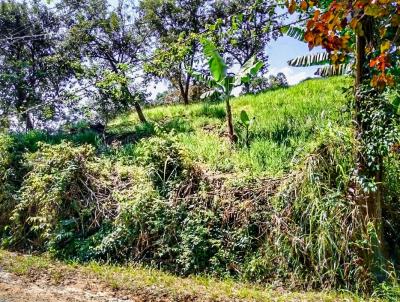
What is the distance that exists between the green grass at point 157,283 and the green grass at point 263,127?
198cm

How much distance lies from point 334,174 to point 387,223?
3.01 feet

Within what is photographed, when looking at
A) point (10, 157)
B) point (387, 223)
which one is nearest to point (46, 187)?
point (10, 157)

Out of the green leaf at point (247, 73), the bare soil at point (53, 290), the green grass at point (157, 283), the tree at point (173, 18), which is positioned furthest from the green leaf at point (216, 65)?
the tree at point (173, 18)

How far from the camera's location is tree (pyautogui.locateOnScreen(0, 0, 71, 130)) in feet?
54.9

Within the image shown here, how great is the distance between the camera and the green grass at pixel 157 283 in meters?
4.64

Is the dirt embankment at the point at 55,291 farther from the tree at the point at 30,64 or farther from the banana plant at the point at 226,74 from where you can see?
the tree at the point at 30,64

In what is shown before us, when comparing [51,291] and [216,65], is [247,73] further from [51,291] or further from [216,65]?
[51,291]

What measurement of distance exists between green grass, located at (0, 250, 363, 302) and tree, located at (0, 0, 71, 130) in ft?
37.6

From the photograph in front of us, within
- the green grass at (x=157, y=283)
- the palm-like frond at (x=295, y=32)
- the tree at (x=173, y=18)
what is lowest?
the green grass at (x=157, y=283)

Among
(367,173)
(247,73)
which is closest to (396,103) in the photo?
(367,173)

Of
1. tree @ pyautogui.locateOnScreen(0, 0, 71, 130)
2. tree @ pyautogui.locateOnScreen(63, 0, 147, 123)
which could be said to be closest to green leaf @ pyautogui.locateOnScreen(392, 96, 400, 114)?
tree @ pyautogui.locateOnScreen(63, 0, 147, 123)

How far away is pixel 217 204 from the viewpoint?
622 cm

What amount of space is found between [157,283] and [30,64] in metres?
14.7

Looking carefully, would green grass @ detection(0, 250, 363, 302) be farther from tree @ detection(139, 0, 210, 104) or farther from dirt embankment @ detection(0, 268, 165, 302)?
tree @ detection(139, 0, 210, 104)
